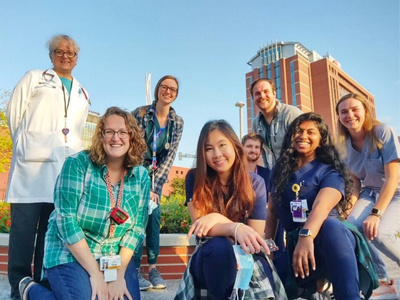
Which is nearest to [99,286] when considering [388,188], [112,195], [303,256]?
[112,195]

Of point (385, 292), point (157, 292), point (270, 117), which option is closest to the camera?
point (385, 292)

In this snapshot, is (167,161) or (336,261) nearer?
(336,261)

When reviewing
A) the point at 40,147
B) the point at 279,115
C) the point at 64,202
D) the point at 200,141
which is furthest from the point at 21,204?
the point at 279,115

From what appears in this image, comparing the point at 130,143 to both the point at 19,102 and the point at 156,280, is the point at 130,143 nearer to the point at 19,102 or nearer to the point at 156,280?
the point at 19,102

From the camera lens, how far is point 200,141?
1.99 meters

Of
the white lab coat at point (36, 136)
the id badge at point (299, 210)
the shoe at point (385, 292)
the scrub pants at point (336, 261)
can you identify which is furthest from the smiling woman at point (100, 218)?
the shoe at point (385, 292)

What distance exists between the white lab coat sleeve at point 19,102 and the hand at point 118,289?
1455mm

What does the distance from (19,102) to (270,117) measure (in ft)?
7.98

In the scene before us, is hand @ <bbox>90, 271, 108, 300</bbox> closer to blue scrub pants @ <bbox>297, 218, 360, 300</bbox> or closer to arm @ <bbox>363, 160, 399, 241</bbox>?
blue scrub pants @ <bbox>297, 218, 360, 300</bbox>

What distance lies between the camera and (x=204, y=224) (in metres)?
1.69

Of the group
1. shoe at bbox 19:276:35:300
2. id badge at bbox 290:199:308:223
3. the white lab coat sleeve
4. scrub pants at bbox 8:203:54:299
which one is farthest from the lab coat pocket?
id badge at bbox 290:199:308:223

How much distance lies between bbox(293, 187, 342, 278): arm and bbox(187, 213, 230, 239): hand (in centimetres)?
47

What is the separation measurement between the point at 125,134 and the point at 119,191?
397 mm

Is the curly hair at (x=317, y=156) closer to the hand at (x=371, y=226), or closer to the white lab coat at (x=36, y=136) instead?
the hand at (x=371, y=226)
